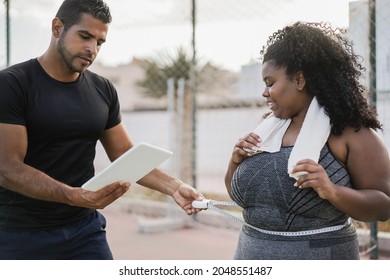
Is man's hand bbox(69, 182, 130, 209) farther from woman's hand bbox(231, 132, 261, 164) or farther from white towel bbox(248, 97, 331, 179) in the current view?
white towel bbox(248, 97, 331, 179)

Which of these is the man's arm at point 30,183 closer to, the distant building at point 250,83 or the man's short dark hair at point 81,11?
the man's short dark hair at point 81,11

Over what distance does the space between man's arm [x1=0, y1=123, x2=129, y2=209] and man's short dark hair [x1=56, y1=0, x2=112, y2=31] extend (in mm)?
538

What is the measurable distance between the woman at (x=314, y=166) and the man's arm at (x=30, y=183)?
20.2 inches

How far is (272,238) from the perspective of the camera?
182 cm

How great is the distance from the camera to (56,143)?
2232 mm

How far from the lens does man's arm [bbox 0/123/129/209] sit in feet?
6.65

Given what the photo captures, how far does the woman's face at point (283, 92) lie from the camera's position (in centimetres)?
184

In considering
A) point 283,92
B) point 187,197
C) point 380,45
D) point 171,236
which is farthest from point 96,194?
point 171,236

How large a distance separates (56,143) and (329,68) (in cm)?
114

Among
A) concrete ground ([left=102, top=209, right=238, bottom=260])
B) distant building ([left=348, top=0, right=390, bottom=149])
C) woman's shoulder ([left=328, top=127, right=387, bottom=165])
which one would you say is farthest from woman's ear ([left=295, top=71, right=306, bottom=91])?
concrete ground ([left=102, top=209, right=238, bottom=260])

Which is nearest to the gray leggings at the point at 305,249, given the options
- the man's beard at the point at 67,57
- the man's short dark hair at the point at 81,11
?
the man's beard at the point at 67,57

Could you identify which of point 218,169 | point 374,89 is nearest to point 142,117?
point 218,169

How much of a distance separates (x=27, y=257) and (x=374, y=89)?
10.2ft
